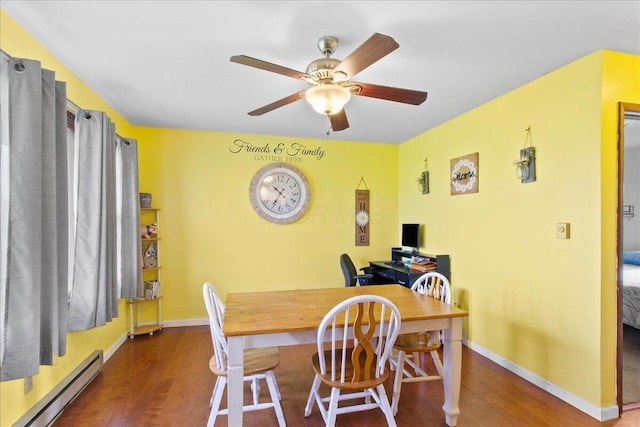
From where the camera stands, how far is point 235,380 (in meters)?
1.61

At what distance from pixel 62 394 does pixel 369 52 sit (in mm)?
2796

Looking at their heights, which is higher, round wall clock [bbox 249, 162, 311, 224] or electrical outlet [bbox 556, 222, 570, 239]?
round wall clock [bbox 249, 162, 311, 224]

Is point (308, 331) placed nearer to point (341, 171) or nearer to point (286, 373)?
point (286, 373)

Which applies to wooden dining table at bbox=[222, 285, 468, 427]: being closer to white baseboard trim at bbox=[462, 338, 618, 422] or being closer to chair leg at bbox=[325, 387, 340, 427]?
chair leg at bbox=[325, 387, 340, 427]

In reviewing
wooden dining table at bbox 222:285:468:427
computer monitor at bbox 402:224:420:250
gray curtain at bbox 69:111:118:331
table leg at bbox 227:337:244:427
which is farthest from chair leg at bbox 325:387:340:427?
computer monitor at bbox 402:224:420:250

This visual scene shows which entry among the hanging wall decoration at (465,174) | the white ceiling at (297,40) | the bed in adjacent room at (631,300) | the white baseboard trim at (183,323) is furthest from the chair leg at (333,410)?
the bed in adjacent room at (631,300)

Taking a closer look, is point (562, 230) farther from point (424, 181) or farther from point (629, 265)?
point (629, 265)

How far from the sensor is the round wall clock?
12.8 feet

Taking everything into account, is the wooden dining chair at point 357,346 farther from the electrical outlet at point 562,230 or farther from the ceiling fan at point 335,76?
the electrical outlet at point 562,230

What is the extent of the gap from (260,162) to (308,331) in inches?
104

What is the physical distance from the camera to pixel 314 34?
179cm

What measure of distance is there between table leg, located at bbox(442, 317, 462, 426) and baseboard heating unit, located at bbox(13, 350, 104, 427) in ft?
8.04

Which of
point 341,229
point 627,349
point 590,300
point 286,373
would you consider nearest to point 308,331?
point 286,373

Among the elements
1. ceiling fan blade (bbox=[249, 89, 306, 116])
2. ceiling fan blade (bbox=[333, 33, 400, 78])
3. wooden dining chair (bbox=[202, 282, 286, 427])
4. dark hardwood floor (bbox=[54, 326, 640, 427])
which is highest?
ceiling fan blade (bbox=[333, 33, 400, 78])
